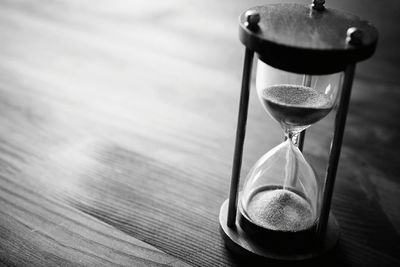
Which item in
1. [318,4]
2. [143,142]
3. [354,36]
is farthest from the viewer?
[143,142]

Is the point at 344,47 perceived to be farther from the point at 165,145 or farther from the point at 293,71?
the point at 165,145

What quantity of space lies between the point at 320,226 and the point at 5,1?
69.2 inches

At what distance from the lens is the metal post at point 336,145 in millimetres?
848

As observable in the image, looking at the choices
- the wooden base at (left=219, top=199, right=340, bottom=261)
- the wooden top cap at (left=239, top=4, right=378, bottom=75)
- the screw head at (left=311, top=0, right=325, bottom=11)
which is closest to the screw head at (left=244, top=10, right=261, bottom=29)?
the wooden top cap at (left=239, top=4, right=378, bottom=75)

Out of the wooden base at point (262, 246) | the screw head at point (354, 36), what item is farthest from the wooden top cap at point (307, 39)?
the wooden base at point (262, 246)

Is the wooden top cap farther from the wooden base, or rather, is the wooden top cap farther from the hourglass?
the wooden base

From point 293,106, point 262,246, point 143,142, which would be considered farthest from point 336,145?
point 143,142

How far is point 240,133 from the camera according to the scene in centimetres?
96

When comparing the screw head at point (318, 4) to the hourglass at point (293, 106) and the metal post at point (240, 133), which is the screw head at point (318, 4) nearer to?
the hourglass at point (293, 106)

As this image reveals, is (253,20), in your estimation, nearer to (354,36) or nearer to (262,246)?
(354,36)

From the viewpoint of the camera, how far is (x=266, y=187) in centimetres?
113

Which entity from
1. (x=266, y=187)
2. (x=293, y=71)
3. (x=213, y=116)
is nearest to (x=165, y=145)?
(x=213, y=116)

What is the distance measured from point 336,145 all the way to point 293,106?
0.10 m

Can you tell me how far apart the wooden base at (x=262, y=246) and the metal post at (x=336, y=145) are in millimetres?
24
